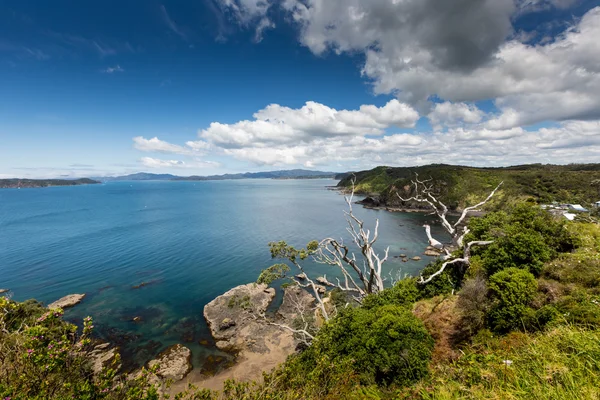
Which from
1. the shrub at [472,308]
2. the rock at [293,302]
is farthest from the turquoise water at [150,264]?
the shrub at [472,308]

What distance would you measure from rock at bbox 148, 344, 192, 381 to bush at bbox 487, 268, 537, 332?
84.7 feet

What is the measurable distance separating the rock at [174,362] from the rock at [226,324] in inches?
173

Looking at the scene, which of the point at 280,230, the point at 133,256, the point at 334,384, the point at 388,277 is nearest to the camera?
the point at 334,384

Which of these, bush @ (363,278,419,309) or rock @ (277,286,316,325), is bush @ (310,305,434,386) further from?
rock @ (277,286,316,325)

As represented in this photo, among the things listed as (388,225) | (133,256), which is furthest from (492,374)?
(388,225)

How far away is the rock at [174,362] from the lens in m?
23.3

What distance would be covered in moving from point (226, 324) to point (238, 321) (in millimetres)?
1543

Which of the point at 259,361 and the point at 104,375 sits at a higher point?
the point at 104,375

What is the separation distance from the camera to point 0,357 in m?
6.09

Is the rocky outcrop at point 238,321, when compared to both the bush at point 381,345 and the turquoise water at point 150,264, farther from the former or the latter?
the bush at point 381,345

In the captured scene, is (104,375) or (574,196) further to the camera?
(574,196)

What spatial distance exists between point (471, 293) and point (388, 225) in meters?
67.6

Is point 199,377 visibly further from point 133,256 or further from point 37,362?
point 133,256

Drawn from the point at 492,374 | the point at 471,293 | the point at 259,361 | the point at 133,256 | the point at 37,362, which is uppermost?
the point at 37,362
